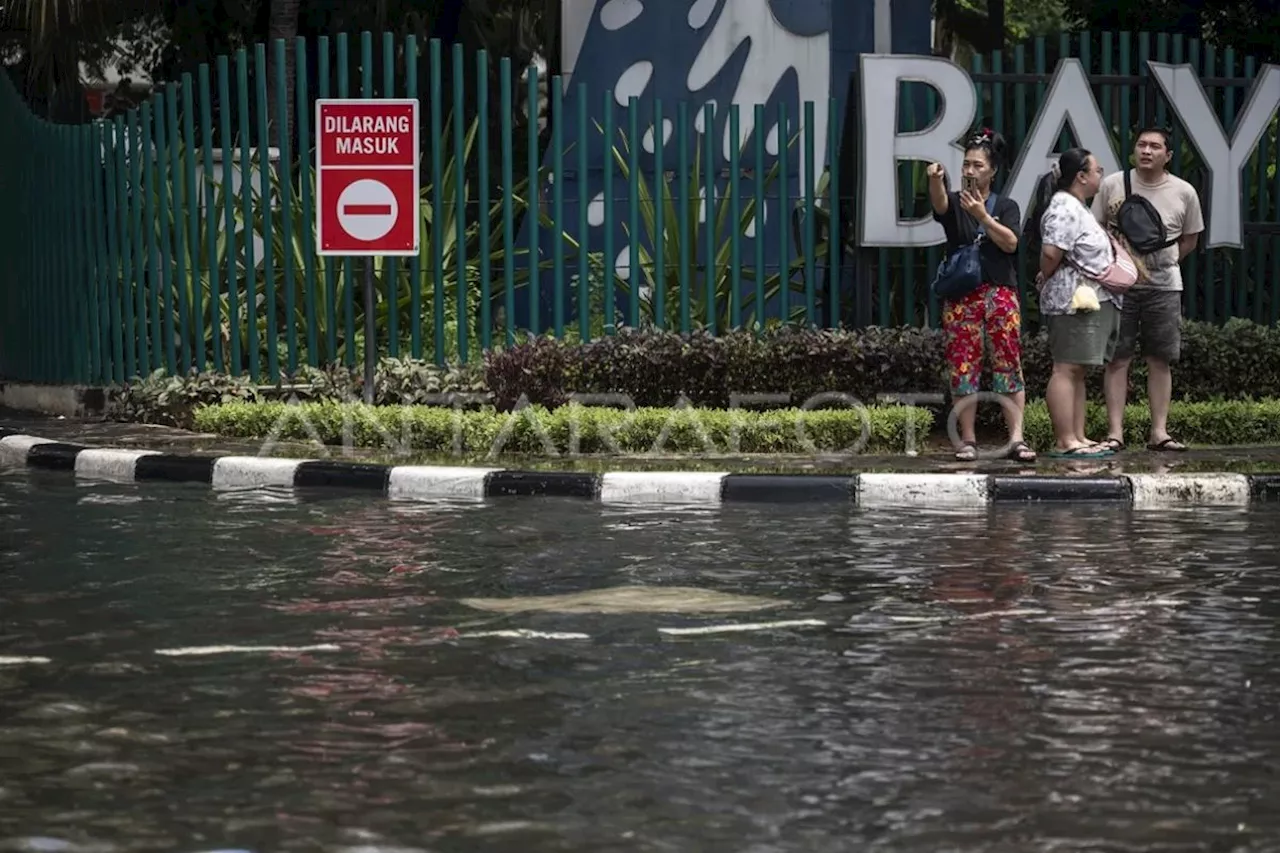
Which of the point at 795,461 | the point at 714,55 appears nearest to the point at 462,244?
the point at 795,461

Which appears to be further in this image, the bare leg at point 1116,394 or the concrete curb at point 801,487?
the bare leg at point 1116,394

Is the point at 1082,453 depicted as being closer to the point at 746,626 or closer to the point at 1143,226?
the point at 1143,226

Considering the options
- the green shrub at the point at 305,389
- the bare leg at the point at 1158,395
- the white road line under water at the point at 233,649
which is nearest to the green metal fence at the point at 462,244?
the green shrub at the point at 305,389

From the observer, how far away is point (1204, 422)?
15141mm

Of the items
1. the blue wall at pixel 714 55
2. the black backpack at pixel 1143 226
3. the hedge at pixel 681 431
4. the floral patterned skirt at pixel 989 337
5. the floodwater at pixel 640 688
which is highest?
the blue wall at pixel 714 55

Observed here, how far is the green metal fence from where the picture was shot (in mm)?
16297

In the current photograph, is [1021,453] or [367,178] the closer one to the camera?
[1021,453]

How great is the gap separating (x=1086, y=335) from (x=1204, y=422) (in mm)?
1765

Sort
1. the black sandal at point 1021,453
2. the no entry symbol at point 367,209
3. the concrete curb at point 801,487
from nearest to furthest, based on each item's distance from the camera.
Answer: the concrete curb at point 801,487, the black sandal at point 1021,453, the no entry symbol at point 367,209

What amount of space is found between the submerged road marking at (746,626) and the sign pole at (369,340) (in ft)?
24.8

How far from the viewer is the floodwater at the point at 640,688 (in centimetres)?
548

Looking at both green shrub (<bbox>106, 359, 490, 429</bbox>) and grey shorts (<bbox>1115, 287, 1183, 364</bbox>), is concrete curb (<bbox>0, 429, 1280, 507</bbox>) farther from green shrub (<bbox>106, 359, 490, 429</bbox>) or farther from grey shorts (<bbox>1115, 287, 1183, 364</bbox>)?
green shrub (<bbox>106, 359, 490, 429</bbox>)

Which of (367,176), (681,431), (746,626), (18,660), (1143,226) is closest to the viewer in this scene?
(18,660)

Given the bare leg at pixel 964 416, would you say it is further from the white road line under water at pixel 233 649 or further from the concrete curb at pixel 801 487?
the white road line under water at pixel 233 649
